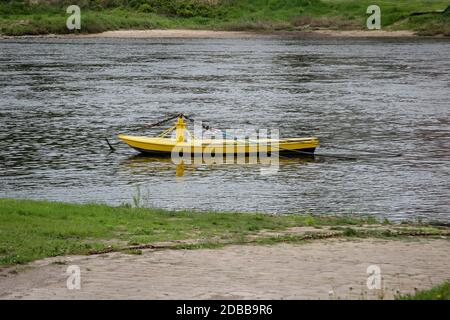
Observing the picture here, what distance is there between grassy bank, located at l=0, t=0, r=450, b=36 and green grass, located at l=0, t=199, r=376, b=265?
361ft

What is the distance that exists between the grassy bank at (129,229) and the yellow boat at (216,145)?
1533 centimetres

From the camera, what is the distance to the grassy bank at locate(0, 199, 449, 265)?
1797 cm

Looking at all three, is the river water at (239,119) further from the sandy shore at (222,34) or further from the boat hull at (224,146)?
the sandy shore at (222,34)

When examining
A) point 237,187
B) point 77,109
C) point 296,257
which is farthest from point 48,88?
point 296,257

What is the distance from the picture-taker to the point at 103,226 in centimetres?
2036

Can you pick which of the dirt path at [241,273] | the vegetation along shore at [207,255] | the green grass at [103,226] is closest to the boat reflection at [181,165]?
the green grass at [103,226]

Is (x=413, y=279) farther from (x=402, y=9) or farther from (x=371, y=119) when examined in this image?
(x=402, y=9)

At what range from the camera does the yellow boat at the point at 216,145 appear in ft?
129

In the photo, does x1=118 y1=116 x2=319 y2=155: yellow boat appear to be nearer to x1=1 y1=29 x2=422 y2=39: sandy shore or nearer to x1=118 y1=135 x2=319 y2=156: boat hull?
x1=118 y1=135 x2=319 y2=156: boat hull

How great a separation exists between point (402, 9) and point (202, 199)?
4298 inches

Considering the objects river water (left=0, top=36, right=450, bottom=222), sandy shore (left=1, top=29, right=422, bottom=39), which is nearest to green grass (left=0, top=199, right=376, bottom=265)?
river water (left=0, top=36, right=450, bottom=222)

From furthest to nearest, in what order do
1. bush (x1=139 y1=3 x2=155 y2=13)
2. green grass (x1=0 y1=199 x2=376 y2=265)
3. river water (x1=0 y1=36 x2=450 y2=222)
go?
bush (x1=139 y1=3 x2=155 y2=13)
river water (x1=0 y1=36 x2=450 y2=222)
green grass (x1=0 y1=199 x2=376 y2=265)

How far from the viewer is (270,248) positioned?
18.3 metres

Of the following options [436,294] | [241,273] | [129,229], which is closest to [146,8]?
[129,229]
